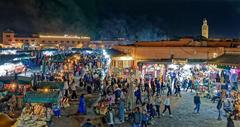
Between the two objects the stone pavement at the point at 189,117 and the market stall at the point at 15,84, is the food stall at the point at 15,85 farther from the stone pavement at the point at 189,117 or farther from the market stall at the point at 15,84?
the stone pavement at the point at 189,117

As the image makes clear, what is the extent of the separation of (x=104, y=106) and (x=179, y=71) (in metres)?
10.2

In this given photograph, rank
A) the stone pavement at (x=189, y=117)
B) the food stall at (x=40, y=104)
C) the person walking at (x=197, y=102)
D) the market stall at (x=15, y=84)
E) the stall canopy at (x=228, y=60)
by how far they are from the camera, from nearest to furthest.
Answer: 1. the food stall at (x=40, y=104)
2. the stone pavement at (x=189, y=117)
3. the person walking at (x=197, y=102)
4. the market stall at (x=15, y=84)
5. the stall canopy at (x=228, y=60)

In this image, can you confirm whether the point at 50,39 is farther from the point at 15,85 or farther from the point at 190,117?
the point at 190,117

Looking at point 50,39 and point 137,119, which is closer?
point 137,119

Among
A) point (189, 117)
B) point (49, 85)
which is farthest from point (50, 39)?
point (189, 117)

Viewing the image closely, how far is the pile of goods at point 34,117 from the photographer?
13.8 meters

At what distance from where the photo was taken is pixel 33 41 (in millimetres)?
125500

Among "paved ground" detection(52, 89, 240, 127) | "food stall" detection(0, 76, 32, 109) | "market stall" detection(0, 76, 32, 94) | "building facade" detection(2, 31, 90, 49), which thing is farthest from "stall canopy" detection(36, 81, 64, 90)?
"building facade" detection(2, 31, 90, 49)

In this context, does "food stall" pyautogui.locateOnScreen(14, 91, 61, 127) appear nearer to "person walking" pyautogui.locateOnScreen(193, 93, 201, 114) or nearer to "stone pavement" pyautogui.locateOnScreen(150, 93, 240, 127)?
"stone pavement" pyautogui.locateOnScreen(150, 93, 240, 127)

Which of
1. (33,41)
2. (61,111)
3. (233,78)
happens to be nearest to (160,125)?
(61,111)

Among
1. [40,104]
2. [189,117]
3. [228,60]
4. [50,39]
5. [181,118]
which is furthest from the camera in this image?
[50,39]

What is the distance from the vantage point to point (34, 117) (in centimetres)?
1458

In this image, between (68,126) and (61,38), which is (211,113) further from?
(61,38)

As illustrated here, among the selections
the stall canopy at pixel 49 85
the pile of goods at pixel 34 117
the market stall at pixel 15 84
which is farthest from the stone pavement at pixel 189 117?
the market stall at pixel 15 84
